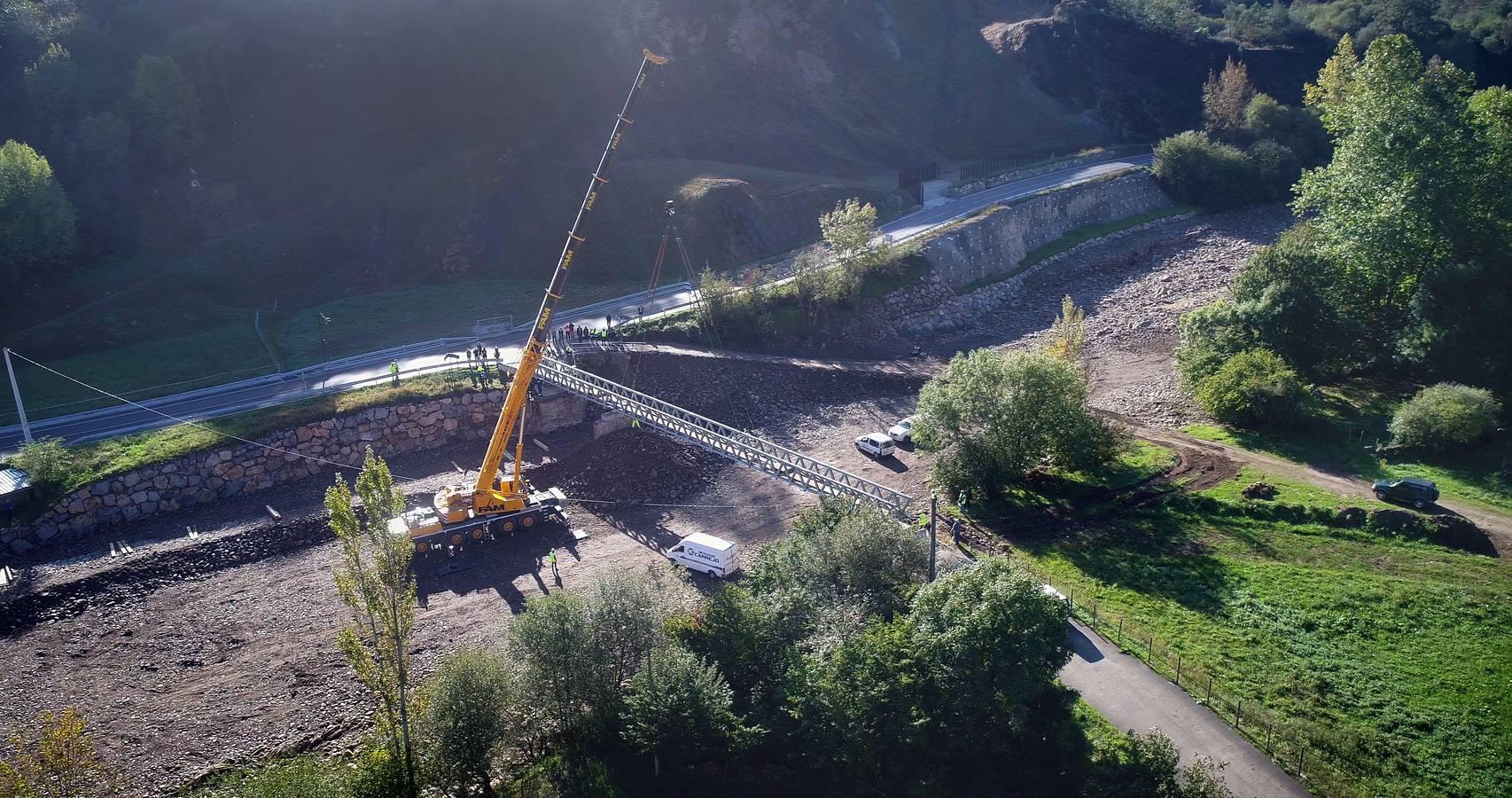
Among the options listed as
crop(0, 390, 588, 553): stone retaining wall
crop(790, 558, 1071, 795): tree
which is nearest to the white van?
crop(790, 558, 1071, 795): tree

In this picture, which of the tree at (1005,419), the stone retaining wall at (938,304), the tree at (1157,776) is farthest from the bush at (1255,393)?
the tree at (1157,776)

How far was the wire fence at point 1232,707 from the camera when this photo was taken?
21.1 metres

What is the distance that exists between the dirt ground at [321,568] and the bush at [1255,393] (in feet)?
10.6

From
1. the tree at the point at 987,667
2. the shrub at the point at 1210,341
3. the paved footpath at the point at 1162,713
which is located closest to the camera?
the tree at the point at 987,667

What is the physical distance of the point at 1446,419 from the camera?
1379 inches

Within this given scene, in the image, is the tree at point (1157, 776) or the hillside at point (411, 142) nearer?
the tree at point (1157, 776)

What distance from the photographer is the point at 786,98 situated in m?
84.0

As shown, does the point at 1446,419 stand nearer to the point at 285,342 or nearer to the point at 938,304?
the point at 938,304

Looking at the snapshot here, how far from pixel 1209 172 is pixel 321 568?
2899 inches

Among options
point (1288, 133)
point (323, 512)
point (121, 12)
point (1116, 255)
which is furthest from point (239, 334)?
point (1288, 133)

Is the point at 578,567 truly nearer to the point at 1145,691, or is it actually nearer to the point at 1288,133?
the point at 1145,691

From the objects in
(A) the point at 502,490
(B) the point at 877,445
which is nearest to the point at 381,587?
(A) the point at 502,490

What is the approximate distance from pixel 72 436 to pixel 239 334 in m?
12.8

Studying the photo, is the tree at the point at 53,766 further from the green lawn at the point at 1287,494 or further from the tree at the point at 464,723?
the green lawn at the point at 1287,494
